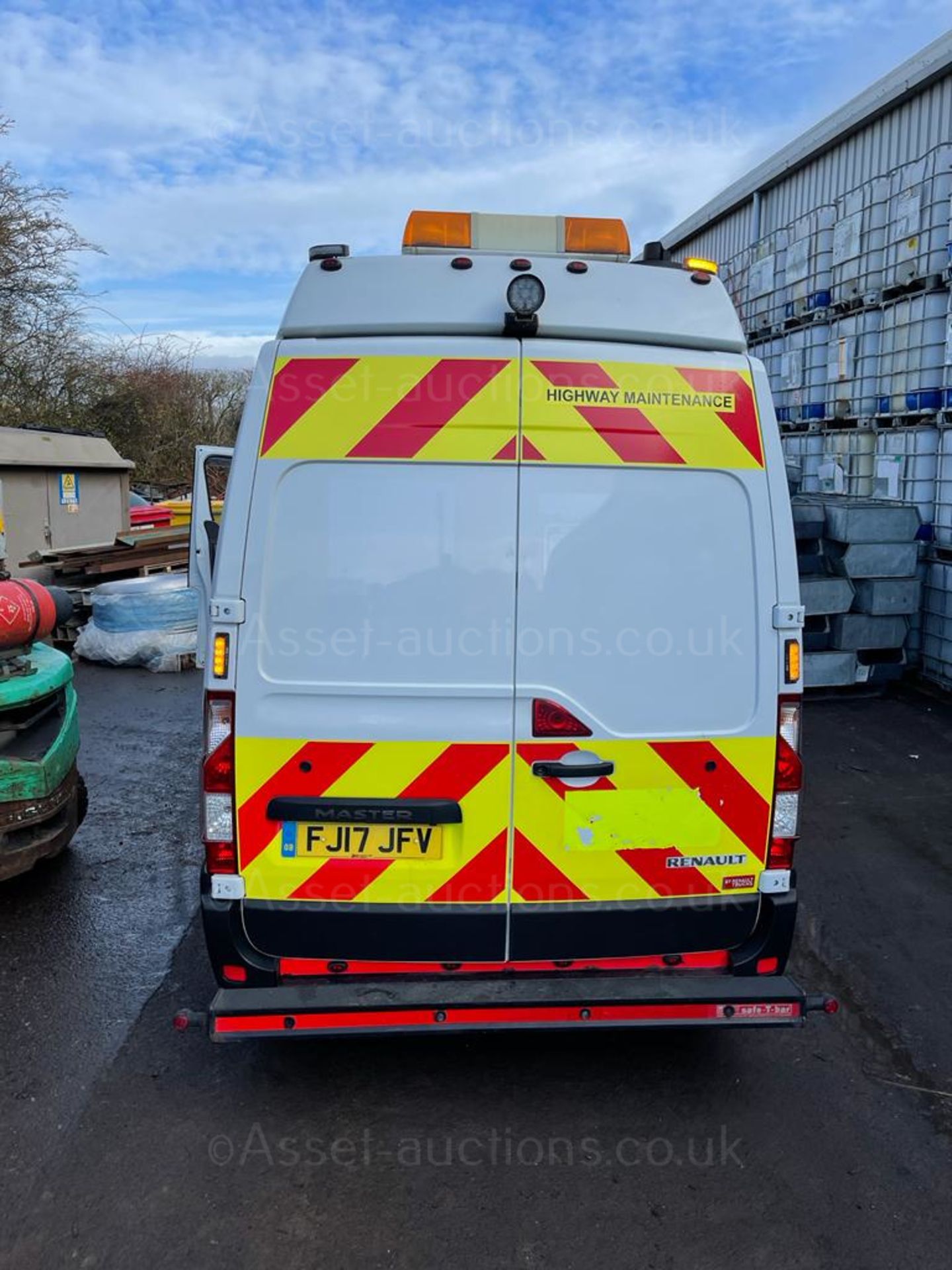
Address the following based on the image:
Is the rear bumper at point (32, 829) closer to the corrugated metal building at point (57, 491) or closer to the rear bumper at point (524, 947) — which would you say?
the rear bumper at point (524, 947)

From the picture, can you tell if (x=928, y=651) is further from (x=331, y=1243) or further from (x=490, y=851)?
(x=331, y=1243)

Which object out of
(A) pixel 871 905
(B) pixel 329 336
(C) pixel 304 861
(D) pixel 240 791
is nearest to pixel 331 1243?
(C) pixel 304 861

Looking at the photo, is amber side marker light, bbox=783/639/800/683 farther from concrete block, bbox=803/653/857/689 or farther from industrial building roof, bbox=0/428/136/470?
industrial building roof, bbox=0/428/136/470

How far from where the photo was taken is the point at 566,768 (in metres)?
2.83

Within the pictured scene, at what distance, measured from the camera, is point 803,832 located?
5598mm

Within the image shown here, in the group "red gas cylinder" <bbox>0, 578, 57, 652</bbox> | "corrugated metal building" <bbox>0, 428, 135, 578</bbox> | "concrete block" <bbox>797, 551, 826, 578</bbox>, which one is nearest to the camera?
"red gas cylinder" <bbox>0, 578, 57, 652</bbox>

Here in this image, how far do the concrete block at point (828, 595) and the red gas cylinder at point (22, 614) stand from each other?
239 inches

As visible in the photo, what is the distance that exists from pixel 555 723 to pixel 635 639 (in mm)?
347

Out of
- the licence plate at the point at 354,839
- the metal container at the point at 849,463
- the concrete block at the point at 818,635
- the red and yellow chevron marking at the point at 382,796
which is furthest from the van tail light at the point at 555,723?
the metal container at the point at 849,463

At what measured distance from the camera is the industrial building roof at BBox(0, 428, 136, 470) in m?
10.7

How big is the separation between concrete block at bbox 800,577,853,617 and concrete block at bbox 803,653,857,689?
0.39 metres

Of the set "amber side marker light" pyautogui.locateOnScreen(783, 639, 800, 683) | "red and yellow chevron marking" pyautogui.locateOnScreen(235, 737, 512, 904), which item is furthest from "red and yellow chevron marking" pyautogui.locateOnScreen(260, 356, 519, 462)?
"amber side marker light" pyautogui.locateOnScreen(783, 639, 800, 683)

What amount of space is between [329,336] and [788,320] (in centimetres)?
904

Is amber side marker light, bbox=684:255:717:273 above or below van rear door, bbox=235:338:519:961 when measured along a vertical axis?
above
